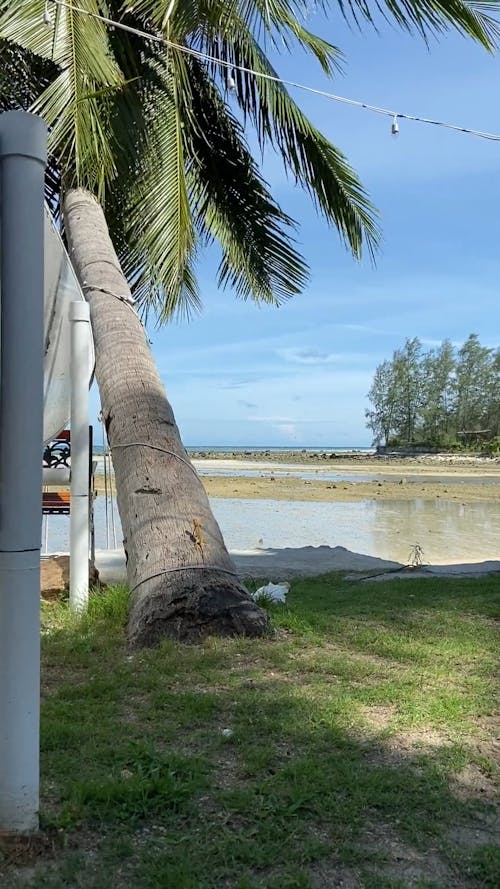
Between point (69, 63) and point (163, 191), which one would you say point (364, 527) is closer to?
point (163, 191)

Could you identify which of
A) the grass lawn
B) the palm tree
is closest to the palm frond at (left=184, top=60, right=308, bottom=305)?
the palm tree

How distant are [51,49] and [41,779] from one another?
22.4ft

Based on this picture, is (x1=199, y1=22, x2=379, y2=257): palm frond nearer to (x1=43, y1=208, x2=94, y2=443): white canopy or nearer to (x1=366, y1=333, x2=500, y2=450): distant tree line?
(x1=43, y1=208, x2=94, y2=443): white canopy

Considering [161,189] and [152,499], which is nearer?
[152,499]

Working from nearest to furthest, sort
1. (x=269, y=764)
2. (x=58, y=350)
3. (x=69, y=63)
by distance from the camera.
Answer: (x=269, y=764) → (x=58, y=350) → (x=69, y=63)

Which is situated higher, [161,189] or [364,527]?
[161,189]

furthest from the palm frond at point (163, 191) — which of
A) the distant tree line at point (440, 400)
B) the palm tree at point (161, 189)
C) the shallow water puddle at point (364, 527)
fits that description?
the distant tree line at point (440, 400)

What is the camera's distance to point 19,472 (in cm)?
237

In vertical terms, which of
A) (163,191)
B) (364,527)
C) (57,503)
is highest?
(163,191)

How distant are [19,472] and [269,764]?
59.8 inches

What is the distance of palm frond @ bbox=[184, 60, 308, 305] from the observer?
1034cm

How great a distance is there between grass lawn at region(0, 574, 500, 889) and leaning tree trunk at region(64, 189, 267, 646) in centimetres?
22

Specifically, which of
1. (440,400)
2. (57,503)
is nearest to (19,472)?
(57,503)

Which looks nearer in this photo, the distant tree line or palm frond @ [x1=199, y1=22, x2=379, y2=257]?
palm frond @ [x1=199, y1=22, x2=379, y2=257]
